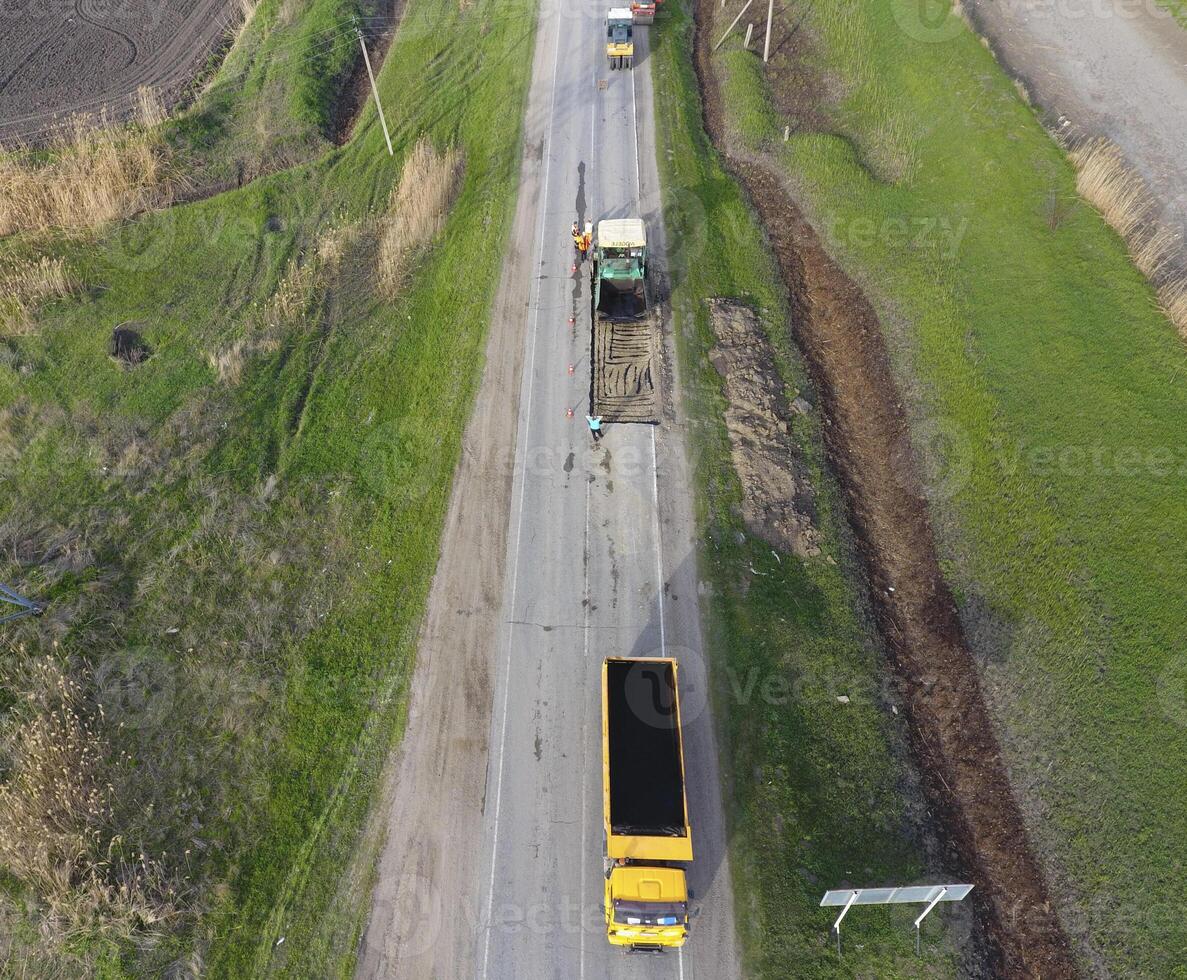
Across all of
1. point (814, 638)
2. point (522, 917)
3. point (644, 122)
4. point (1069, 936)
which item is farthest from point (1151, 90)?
point (522, 917)

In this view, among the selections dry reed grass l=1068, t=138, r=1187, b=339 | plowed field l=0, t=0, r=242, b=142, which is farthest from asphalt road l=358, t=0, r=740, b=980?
plowed field l=0, t=0, r=242, b=142

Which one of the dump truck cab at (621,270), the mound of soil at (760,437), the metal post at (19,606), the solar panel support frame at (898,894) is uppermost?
the dump truck cab at (621,270)

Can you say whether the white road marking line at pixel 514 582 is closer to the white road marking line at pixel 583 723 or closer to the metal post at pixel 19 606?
the white road marking line at pixel 583 723

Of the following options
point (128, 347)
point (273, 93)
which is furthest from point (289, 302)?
point (273, 93)

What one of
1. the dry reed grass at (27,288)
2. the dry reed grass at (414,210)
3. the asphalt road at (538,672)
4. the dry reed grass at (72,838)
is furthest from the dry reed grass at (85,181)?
the dry reed grass at (72,838)

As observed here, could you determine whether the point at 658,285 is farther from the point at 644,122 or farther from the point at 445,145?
the point at 445,145

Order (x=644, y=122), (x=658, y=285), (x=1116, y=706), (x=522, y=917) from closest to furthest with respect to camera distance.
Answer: (x=522, y=917), (x=1116, y=706), (x=658, y=285), (x=644, y=122)

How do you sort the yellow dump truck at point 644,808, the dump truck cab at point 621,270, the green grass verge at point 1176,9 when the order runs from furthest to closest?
1. the green grass verge at point 1176,9
2. the dump truck cab at point 621,270
3. the yellow dump truck at point 644,808
